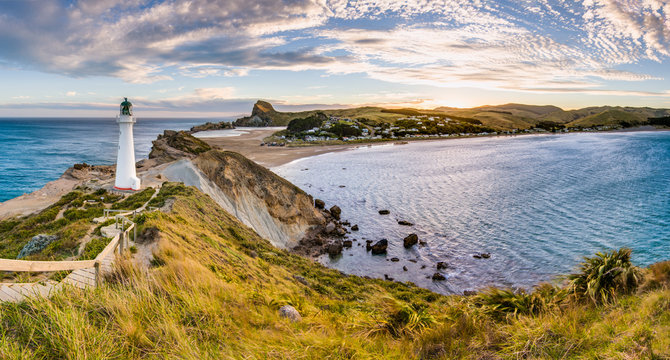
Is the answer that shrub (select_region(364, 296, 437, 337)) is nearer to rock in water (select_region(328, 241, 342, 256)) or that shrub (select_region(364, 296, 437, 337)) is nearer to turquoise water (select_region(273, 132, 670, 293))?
turquoise water (select_region(273, 132, 670, 293))

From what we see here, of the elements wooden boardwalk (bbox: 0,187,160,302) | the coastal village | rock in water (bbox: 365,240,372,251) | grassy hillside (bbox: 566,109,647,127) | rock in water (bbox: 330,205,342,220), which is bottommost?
rock in water (bbox: 365,240,372,251)

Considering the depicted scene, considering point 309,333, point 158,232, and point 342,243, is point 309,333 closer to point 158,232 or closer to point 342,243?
point 158,232

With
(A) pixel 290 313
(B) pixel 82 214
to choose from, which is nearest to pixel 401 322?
(A) pixel 290 313

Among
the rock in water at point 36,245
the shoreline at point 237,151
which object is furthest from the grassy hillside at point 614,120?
the rock in water at point 36,245

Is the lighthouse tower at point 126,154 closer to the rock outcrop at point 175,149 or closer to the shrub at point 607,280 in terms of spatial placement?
the shrub at point 607,280

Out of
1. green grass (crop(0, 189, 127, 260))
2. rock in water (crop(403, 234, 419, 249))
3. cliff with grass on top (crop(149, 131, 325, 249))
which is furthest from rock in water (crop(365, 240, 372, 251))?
green grass (crop(0, 189, 127, 260))

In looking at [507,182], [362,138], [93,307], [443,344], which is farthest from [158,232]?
[362,138]

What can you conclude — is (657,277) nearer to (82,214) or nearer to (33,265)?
(33,265)
